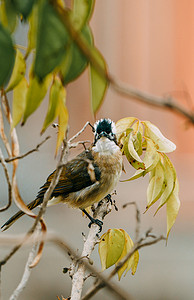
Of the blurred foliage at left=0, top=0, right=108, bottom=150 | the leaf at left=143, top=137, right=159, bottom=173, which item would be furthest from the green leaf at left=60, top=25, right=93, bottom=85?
the leaf at left=143, top=137, right=159, bottom=173

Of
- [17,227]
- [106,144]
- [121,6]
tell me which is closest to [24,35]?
[121,6]

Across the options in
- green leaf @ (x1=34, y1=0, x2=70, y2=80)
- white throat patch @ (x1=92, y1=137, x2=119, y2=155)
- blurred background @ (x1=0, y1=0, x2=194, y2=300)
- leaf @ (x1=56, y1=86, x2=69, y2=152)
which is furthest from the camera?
blurred background @ (x1=0, y1=0, x2=194, y2=300)

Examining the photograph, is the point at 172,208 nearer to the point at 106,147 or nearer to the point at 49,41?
the point at 49,41

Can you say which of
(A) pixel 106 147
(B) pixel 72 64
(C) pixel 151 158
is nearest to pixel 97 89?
(B) pixel 72 64

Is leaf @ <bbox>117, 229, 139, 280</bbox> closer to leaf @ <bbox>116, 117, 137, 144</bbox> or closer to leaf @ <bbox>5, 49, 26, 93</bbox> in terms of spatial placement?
leaf @ <bbox>116, 117, 137, 144</bbox>

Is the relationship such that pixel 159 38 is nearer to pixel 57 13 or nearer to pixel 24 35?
pixel 24 35

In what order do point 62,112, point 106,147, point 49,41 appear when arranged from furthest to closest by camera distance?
point 106,147 → point 62,112 → point 49,41
